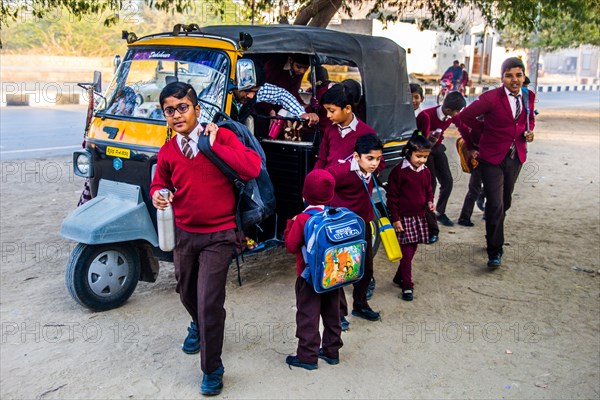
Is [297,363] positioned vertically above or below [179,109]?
below

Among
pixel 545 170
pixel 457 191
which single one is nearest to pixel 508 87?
pixel 457 191

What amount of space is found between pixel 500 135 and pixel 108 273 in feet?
12.2

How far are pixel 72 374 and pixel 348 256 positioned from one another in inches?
74.4

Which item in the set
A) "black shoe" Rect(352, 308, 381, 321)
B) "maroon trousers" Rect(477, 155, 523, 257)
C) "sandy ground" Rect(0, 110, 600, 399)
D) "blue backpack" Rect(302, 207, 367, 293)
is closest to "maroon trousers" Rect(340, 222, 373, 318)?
"black shoe" Rect(352, 308, 381, 321)

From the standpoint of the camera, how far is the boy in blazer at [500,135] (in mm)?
6016

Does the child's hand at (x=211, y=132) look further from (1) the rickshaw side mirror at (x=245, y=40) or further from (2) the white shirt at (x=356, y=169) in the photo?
(1) the rickshaw side mirror at (x=245, y=40)

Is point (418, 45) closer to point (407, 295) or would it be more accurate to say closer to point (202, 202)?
point (407, 295)

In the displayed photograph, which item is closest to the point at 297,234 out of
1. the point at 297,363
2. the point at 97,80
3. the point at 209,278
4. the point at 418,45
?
the point at 209,278

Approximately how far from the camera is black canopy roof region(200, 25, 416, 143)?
544 centimetres

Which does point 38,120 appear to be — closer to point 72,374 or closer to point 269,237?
point 269,237

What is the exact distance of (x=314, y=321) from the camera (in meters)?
4.14

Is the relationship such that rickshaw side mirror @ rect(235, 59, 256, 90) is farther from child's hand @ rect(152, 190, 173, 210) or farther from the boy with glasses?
child's hand @ rect(152, 190, 173, 210)

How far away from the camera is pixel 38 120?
17.5m

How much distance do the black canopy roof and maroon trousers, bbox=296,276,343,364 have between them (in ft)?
6.82
